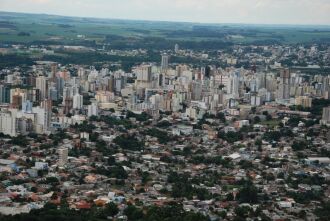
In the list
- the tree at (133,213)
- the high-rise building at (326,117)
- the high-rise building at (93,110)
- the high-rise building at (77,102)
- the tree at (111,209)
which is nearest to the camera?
the tree at (133,213)

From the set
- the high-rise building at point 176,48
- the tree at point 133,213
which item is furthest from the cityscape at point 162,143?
the high-rise building at point 176,48

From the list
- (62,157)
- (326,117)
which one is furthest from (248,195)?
(326,117)

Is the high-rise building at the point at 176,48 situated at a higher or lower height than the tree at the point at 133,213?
higher

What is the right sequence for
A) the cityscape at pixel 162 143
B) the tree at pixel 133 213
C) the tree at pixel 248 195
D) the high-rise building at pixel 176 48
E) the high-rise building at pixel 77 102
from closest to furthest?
the tree at pixel 133 213 < the cityscape at pixel 162 143 < the tree at pixel 248 195 < the high-rise building at pixel 77 102 < the high-rise building at pixel 176 48

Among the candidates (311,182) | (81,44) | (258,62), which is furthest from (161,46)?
(311,182)

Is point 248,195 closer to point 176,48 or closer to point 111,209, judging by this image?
point 111,209

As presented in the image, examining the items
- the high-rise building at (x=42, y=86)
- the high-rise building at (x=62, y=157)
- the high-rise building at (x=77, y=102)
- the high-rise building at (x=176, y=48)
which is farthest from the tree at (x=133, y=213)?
the high-rise building at (x=176, y=48)

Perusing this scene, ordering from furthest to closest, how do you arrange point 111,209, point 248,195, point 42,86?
point 42,86, point 248,195, point 111,209

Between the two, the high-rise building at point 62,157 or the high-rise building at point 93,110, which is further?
the high-rise building at point 93,110

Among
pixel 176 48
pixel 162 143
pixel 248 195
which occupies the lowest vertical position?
pixel 162 143

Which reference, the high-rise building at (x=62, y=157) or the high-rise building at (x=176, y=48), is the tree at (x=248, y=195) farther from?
the high-rise building at (x=176, y=48)
